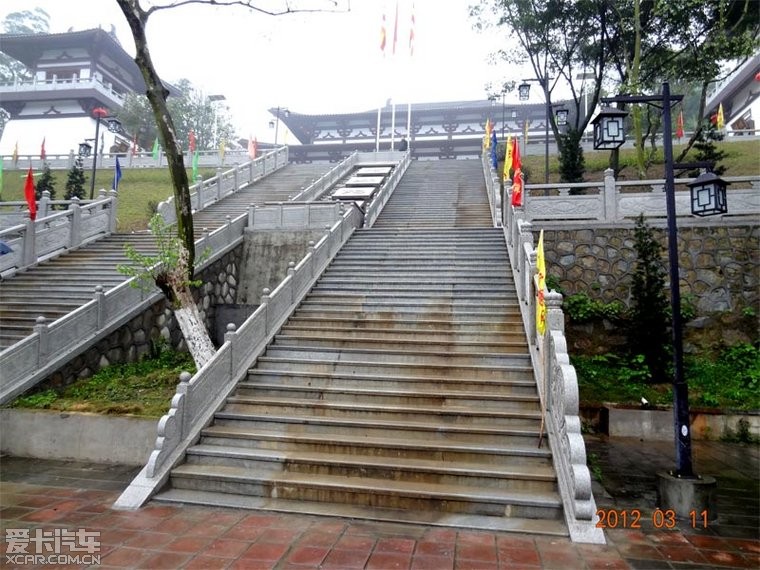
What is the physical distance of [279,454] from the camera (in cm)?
576

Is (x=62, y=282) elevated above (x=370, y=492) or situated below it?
above

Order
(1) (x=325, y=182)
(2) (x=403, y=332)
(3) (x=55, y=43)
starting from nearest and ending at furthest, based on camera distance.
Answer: (2) (x=403, y=332), (1) (x=325, y=182), (3) (x=55, y=43)

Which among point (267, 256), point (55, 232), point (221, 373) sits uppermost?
point (55, 232)

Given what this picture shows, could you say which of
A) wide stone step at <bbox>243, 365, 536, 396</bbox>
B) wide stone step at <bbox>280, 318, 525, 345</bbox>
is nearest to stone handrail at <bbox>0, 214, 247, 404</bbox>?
wide stone step at <bbox>280, 318, 525, 345</bbox>

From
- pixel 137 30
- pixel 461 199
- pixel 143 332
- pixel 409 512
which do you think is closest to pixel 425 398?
pixel 409 512

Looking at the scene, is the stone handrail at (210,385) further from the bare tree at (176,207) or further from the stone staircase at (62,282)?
the stone staircase at (62,282)

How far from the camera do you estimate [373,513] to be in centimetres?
488

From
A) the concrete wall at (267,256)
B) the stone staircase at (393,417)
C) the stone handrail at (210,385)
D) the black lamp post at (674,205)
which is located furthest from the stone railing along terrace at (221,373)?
the black lamp post at (674,205)

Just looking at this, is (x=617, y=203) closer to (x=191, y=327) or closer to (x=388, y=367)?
(x=388, y=367)

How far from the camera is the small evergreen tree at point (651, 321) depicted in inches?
350

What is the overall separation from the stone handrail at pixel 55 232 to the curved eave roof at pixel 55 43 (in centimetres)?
2911

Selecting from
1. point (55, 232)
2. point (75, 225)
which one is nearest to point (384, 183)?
point (75, 225)

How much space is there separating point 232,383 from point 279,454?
5.63ft

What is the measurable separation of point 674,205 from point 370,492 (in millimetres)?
4927
